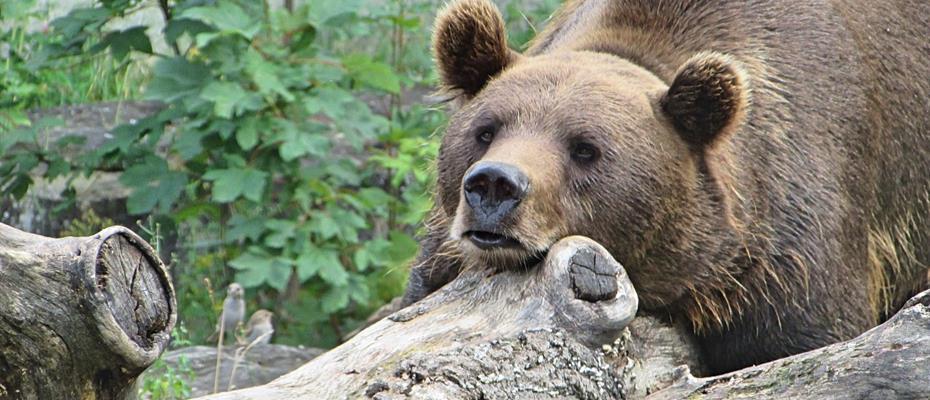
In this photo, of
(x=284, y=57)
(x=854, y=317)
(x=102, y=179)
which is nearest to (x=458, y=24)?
(x=854, y=317)

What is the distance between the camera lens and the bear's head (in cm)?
410

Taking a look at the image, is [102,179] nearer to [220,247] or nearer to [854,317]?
[220,247]

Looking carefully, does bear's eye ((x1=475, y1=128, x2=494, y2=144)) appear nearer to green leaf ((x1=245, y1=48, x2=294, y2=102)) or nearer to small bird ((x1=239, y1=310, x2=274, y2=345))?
green leaf ((x1=245, y1=48, x2=294, y2=102))

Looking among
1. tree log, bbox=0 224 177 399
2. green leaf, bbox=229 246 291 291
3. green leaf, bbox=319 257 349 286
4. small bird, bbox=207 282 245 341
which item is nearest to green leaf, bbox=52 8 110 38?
green leaf, bbox=229 246 291 291

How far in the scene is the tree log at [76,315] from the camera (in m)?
3.10

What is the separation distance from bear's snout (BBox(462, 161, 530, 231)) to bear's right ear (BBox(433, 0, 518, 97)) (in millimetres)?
852

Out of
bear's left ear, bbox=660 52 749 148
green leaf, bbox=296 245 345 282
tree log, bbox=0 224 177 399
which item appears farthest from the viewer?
green leaf, bbox=296 245 345 282

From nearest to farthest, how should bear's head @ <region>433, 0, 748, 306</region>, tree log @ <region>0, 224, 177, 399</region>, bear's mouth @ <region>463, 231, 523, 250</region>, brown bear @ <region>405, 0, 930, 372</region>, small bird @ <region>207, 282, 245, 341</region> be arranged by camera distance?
1. tree log @ <region>0, 224, 177, 399</region>
2. bear's mouth @ <region>463, 231, 523, 250</region>
3. bear's head @ <region>433, 0, 748, 306</region>
4. brown bear @ <region>405, 0, 930, 372</region>
5. small bird @ <region>207, 282, 245, 341</region>

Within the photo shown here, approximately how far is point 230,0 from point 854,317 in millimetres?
3717

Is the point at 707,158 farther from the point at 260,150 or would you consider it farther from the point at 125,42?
the point at 125,42

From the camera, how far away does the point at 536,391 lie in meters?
3.61

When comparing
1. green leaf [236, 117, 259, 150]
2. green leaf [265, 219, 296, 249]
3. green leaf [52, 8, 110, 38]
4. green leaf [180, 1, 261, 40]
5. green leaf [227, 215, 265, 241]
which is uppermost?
green leaf [180, 1, 261, 40]

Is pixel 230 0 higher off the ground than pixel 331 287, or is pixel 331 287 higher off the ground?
pixel 230 0

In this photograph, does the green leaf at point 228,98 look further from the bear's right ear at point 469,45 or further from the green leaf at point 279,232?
the bear's right ear at point 469,45
